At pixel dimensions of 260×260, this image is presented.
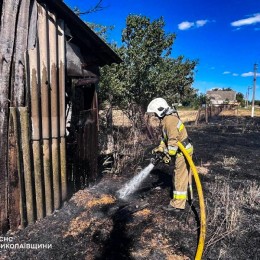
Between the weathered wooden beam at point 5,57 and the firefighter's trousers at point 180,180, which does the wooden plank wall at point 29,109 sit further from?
the firefighter's trousers at point 180,180

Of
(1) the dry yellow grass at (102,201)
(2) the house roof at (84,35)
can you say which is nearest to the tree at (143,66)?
(2) the house roof at (84,35)

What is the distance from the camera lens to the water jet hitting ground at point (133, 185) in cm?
628

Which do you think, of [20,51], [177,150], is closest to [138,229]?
[177,150]

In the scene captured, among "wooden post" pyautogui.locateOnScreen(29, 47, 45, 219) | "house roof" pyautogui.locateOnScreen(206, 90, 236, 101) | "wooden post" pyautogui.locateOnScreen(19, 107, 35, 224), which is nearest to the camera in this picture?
"wooden post" pyautogui.locateOnScreen(19, 107, 35, 224)

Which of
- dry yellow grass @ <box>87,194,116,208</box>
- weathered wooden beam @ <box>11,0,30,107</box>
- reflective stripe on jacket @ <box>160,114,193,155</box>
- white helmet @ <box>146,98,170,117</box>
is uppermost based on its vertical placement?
weathered wooden beam @ <box>11,0,30,107</box>

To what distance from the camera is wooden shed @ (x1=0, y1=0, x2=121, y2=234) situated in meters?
4.32

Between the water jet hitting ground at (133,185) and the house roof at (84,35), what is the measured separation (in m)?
2.93

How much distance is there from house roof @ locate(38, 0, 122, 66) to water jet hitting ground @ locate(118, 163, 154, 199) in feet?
9.61

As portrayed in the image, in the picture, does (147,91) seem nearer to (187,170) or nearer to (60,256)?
(187,170)

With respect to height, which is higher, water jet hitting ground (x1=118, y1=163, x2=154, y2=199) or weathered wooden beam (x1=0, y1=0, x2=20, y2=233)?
weathered wooden beam (x1=0, y1=0, x2=20, y2=233)

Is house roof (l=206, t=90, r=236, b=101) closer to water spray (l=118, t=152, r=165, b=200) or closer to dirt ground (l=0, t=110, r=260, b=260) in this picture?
water spray (l=118, t=152, r=165, b=200)

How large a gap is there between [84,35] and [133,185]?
3.71 metres

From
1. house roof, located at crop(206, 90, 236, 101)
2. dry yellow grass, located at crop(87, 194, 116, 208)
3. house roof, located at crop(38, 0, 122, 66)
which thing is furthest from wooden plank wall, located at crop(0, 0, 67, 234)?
house roof, located at crop(206, 90, 236, 101)

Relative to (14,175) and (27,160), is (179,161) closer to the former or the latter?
(27,160)
